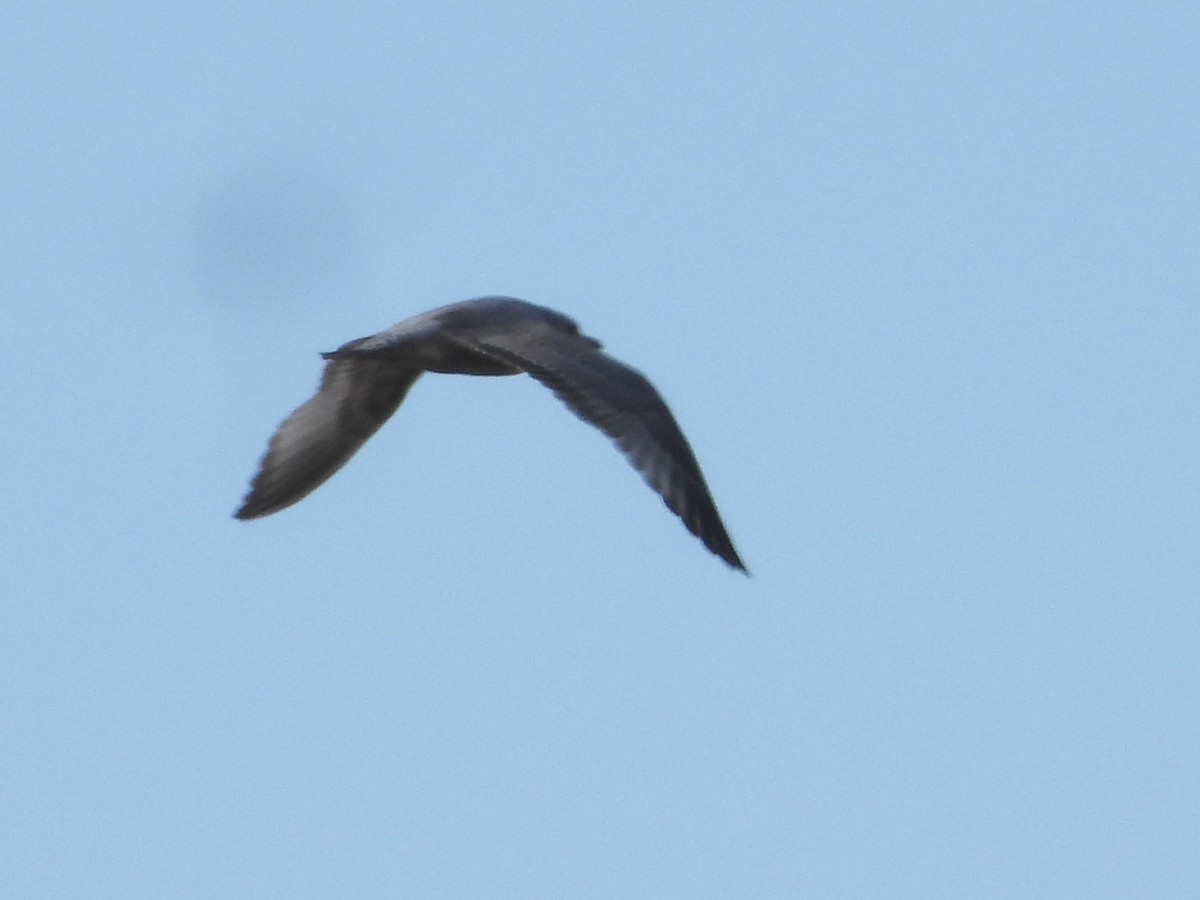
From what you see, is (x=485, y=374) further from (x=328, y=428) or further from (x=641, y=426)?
(x=641, y=426)

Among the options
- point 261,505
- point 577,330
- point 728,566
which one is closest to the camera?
point 728,566

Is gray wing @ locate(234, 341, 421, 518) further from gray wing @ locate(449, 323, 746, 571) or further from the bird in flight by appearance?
gray wing @ locate(449, 323, 746, 571)

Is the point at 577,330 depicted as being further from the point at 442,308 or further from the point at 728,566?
the point at 728,566

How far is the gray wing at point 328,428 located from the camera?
3250cm

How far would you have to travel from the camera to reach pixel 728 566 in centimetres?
2750

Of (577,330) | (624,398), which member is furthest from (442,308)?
(624,398)

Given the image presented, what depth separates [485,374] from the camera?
101 feet

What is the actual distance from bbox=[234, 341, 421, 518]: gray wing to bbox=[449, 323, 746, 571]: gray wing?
4.51 meters

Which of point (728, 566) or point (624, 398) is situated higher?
point (624, 398)

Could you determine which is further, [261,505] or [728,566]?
[261,505]

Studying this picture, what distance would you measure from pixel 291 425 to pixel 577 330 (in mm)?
4321

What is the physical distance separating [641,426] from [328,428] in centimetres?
616

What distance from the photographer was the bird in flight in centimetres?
2780

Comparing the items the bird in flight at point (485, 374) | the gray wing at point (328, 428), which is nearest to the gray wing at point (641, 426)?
the bird in flight at point (485, 374)
